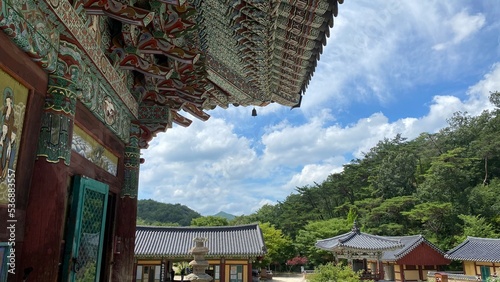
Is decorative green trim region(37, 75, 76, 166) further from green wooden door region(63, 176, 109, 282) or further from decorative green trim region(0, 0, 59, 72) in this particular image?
green wooden door region(63, 176, 109, 282)

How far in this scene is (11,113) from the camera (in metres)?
2.41

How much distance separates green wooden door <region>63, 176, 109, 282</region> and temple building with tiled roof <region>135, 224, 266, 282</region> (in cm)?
2052

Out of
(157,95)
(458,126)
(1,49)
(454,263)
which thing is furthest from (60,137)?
(458,126)

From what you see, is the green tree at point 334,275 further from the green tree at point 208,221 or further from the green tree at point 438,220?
the green tree at point 208,221

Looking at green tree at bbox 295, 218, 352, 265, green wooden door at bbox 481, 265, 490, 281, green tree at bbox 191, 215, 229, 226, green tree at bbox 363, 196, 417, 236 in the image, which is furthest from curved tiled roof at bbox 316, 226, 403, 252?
green tree at bbox 191, 215, 229, 226

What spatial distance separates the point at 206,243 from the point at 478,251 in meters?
22.0

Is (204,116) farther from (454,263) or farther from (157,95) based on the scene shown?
(454,263)

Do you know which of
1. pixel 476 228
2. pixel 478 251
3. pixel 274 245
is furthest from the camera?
pixel 274 245

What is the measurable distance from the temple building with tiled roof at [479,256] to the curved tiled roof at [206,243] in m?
17.4

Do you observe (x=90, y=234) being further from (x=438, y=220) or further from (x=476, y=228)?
(x=438, y=220)

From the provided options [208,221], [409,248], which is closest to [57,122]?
[409,248]

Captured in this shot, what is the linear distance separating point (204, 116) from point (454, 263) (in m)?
38.4

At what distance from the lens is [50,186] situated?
2.65 meters

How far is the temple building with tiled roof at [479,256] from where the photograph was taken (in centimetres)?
2800
